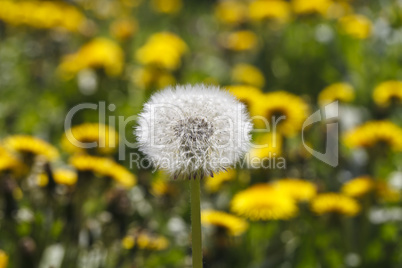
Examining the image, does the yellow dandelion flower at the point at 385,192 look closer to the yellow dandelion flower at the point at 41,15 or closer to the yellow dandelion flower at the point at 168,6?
the yellow dandelion flower at the point at 41,15

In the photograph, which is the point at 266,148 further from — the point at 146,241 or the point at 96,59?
the point at 96,59

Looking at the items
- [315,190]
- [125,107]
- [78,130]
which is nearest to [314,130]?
[315,190]

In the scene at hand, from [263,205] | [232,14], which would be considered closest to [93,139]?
[263,205]

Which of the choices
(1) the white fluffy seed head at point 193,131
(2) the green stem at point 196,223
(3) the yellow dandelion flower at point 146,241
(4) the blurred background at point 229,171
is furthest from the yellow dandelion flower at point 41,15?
(2) the green stem at point 196,223

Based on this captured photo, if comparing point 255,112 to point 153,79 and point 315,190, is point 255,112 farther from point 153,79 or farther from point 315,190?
point 153,79

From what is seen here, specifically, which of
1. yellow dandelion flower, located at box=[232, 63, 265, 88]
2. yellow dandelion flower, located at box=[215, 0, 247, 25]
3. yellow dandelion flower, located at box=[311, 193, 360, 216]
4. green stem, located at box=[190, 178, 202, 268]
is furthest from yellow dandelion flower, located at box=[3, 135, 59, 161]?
yellow dandelion flower, located at box=[215, 0, 247, 25]

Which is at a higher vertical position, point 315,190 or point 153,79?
point 153,79
